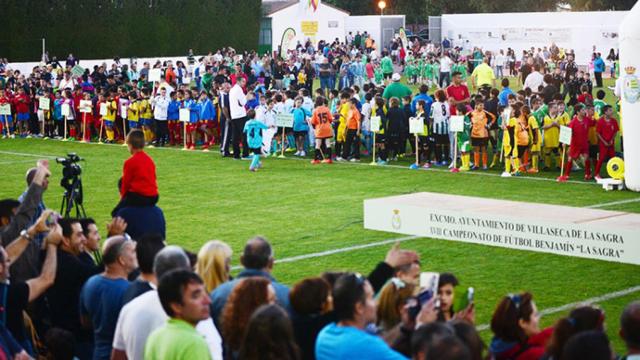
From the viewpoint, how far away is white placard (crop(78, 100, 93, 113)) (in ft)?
105

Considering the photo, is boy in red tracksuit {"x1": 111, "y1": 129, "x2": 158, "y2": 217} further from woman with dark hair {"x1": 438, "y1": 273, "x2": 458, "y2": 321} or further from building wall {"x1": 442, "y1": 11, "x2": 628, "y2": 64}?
building wall {"x1": 442, "y1": 11, "x2": 628, "y2": 64}

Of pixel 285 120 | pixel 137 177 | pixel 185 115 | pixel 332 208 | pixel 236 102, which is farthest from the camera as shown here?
pixel 185 115

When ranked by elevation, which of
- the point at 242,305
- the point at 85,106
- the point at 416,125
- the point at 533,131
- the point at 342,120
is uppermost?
the point at 85,106

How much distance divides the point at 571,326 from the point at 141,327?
111 inches

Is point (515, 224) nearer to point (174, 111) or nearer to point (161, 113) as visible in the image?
point (174, 111)

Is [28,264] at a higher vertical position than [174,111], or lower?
lower

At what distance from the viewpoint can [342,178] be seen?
931 inches

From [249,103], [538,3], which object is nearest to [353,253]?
[249,103]

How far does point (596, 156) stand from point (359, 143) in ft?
19.9

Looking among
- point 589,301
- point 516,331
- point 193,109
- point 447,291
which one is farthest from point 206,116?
point 516,331

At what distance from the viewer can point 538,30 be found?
6119 cm

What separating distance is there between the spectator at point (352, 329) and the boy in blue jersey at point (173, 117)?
79.3 ft

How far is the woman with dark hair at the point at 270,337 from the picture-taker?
20.0 ft

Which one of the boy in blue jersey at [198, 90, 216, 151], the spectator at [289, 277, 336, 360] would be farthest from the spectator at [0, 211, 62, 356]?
the boy in blue jersey at [198, 90, 216, 151]
